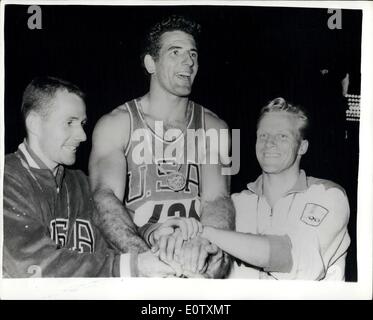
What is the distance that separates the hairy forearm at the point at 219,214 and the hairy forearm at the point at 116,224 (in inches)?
6.3

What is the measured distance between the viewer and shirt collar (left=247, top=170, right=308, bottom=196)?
136 cm

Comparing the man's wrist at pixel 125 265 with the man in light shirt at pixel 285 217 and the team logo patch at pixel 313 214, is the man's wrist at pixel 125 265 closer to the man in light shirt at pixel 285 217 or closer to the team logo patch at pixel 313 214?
the man in light shirt at pixel 285 217

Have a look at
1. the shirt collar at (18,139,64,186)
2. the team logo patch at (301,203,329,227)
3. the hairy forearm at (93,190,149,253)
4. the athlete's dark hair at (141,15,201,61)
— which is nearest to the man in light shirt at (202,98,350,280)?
the team logo patch at (301,203,329,227)

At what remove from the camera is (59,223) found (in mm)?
1322

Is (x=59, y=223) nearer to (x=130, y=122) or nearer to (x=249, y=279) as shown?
(x=130, y=122)

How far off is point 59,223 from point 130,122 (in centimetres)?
29

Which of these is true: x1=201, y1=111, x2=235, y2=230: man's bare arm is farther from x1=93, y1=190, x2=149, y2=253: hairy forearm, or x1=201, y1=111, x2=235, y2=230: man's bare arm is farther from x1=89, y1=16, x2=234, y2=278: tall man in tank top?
x1=93, y1=190, x2=149, y2=253: hairy forearm

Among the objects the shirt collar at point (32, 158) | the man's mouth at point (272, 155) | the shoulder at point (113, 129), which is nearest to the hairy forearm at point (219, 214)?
the man's mouth at point (272, 155)

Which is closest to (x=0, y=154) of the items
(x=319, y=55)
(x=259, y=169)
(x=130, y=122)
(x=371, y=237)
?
(x=130, y=122)

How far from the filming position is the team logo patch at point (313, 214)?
4.45 ft

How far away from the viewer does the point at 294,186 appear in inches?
53.7

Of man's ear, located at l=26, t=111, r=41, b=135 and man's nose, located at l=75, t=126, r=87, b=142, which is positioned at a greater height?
man's ear, located at l=26, t=111, r=41, b=135

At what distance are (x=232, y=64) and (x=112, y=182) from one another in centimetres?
41
